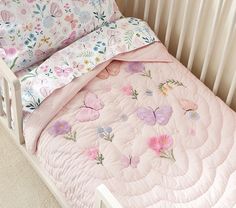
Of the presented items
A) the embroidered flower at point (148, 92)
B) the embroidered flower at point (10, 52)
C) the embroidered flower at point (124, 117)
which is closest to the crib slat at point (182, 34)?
the embroidered flower at point (148, 92)

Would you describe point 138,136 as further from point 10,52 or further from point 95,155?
point 10,52

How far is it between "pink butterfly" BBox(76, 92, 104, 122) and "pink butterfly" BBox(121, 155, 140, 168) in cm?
19

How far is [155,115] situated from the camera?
65.7 inches

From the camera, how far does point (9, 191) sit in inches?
72.4

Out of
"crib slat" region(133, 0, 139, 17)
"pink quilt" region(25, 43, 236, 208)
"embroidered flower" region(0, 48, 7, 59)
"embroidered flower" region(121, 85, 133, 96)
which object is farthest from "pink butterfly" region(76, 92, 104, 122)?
"crib slat" region(133, 0, 139, 17)

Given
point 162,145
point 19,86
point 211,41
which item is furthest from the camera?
point 211,41

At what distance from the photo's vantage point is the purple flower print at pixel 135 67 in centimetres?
179

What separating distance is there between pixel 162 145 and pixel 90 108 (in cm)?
28

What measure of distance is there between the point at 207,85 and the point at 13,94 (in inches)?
30.4

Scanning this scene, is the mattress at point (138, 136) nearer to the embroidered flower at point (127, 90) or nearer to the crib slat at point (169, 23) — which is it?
the embroidered flower at point (127, 90)

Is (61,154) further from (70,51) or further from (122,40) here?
(122,40)

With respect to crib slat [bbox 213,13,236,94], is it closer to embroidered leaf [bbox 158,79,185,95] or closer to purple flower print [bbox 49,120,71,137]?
embroidered leaf [bbox 158,79,185,95]

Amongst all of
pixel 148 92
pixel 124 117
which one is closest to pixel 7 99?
pixel 124 117

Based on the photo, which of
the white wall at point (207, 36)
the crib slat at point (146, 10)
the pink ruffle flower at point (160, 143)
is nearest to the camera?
the pink ruffle flower at point (160, 143)
